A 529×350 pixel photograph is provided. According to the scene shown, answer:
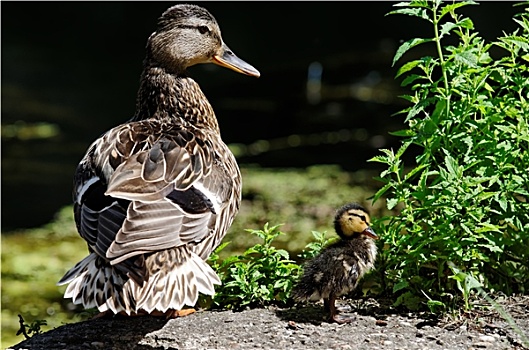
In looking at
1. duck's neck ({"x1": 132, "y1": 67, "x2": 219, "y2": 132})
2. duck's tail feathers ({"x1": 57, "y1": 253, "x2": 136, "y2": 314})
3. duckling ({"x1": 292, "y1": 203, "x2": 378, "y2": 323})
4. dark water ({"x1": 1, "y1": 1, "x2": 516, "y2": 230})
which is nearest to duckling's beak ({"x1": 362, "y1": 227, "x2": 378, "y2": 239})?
duckling ({"x1": 292, "y1": 203, "x2": 378, "y2": 323})

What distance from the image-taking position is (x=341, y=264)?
4.59 meters

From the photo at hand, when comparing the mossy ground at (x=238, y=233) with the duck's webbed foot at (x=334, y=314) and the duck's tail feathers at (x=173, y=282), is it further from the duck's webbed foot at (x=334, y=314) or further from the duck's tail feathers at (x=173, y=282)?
the duck's webbed foot at (x=334, y=314)

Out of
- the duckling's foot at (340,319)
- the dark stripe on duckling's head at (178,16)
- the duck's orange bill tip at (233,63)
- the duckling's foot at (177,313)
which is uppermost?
the dark stripe on duckling's head at (178,16)

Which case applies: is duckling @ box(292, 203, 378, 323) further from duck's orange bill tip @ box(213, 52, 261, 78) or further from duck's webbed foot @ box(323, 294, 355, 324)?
duck's orange bill tip @ box(213, 52, 261, 78)

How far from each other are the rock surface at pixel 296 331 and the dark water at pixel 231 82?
14.0 feet

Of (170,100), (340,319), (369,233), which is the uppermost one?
(170,100)

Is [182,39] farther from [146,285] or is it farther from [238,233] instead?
[238,233]

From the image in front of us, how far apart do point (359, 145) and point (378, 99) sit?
1.88m

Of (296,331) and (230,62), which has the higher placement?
(230,62)

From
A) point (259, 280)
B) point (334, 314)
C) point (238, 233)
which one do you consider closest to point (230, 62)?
point (259, 280)

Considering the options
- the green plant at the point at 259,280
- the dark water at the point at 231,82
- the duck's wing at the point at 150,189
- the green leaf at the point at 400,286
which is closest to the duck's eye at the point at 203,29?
the duck's wing at the point at 150,189

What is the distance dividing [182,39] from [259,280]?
1.62m

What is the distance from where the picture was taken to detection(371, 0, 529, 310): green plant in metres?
4.47

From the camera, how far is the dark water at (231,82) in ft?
33.7
